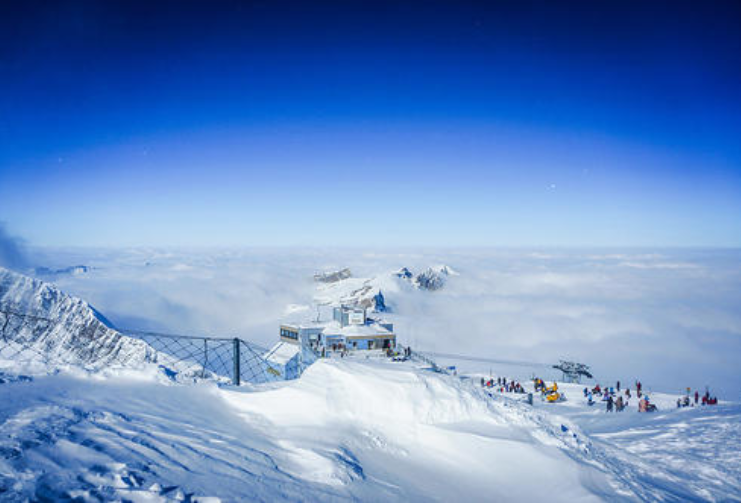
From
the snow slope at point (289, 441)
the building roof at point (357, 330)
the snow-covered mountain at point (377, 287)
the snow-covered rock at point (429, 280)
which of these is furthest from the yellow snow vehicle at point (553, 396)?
the snow-covered rock at point (429, 280)

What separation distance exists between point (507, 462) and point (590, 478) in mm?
1179

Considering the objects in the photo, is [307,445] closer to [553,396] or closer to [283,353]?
[553,396]

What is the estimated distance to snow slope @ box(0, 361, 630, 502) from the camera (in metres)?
3.77

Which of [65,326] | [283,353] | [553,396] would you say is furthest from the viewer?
[65,326]

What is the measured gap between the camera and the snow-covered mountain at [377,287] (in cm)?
11694

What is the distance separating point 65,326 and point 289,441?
354ft

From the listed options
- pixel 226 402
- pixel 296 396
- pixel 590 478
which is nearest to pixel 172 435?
pixel 226 402

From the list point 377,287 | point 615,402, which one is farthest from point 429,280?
point 615,402

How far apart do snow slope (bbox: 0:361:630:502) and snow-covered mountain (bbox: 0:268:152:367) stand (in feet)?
190

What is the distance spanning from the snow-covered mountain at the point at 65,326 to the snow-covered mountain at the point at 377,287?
57614 millimetres

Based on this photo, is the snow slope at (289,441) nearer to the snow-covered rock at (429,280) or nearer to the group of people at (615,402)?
the group of people at (615,402)

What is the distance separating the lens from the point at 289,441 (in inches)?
208

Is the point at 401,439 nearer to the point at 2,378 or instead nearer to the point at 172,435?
the point at 172,435

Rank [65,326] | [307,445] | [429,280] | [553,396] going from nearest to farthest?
[307,445] → [553,396] → [65,326] → [429,280]
